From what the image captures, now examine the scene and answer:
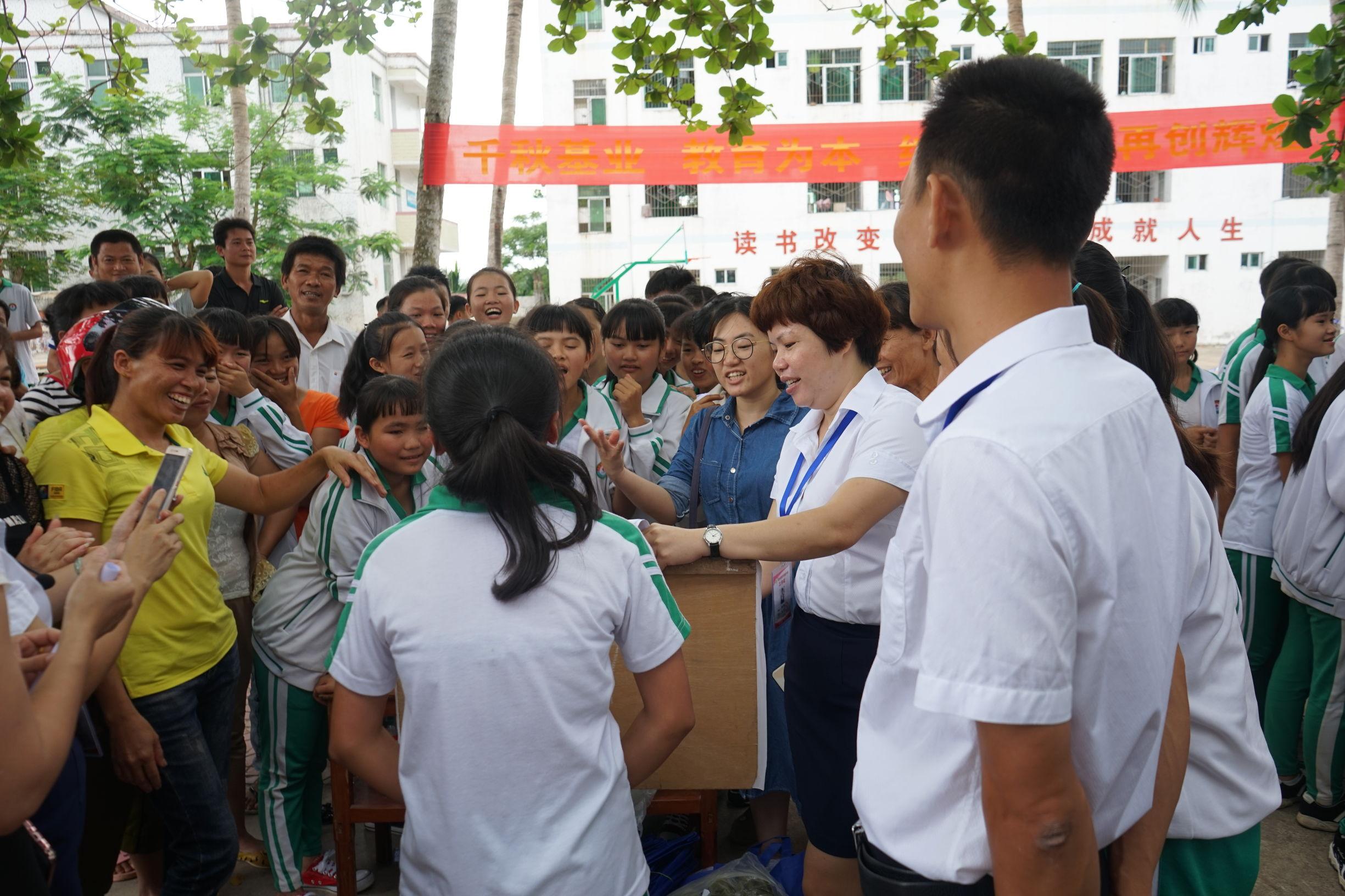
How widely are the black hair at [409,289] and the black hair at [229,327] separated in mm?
702

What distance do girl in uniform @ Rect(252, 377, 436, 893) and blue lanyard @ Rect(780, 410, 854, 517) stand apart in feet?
3.34

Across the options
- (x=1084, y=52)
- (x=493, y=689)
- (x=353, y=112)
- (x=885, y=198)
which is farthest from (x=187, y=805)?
(x=353, y=112)

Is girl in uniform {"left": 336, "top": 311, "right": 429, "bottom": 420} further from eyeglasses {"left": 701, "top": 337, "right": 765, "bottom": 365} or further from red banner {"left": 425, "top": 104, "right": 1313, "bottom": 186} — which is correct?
red banner {"left": 425, "top": 104, "right": 1313, "bottom": 186}

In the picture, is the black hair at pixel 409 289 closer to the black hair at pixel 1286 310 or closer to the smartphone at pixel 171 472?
the smartphone at pixel 171 472

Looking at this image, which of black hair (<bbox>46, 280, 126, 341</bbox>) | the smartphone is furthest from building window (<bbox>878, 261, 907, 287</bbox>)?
the smartphone

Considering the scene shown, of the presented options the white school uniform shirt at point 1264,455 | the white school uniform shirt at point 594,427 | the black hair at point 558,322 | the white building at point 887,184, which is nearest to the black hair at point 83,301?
the black hair at point 558,322

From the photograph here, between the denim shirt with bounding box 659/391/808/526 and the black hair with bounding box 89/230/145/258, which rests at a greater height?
the black hair with bounding box 89/230/145/258

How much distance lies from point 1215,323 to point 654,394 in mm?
19848

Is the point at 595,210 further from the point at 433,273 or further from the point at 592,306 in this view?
the point at 592,306

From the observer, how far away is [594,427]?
327 cm

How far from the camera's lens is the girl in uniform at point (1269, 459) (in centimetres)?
338

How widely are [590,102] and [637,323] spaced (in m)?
16.8

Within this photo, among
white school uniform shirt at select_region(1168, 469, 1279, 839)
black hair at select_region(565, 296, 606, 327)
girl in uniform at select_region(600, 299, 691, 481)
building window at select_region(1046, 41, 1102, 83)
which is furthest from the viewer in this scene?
building window at select_region(1046, 41, 1102, 83)

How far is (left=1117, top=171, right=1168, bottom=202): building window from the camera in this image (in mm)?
19375
